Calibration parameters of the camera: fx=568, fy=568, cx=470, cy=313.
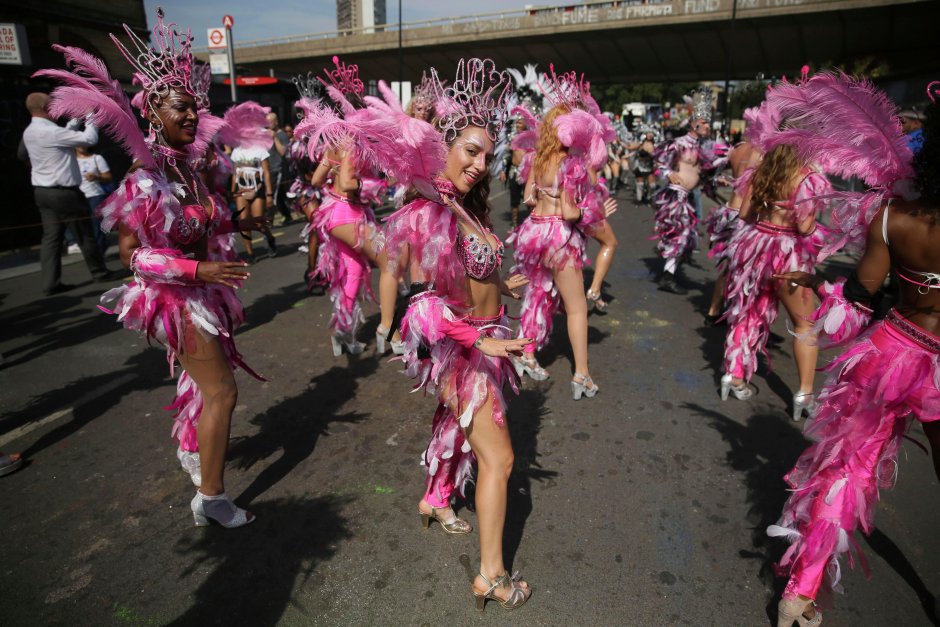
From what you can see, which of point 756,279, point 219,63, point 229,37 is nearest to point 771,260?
point 756,279

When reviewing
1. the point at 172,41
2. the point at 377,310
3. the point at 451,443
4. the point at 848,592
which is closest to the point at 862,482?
the point at 848,592

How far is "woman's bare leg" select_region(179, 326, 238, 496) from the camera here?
2805mm

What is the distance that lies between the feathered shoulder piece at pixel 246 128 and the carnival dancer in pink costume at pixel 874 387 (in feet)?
11.3

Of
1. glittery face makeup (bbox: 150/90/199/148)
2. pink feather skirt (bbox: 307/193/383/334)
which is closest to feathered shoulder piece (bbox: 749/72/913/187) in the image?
glittery face makeup (bbox: 150/90/199/148)

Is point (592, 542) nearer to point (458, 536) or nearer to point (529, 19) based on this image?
point (458, 536)

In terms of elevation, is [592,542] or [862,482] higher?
[862,482]

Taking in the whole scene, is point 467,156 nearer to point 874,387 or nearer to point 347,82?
point 347,82

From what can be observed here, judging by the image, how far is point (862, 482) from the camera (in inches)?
91.0

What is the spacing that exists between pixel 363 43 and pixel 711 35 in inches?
957

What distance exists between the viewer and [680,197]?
7.25m

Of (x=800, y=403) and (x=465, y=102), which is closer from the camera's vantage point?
(x=465, y=102)

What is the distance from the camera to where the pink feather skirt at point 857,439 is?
7.18 feet

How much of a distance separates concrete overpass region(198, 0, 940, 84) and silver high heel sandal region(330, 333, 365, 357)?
23520 millimetres

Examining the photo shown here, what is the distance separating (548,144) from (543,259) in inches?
34.5
